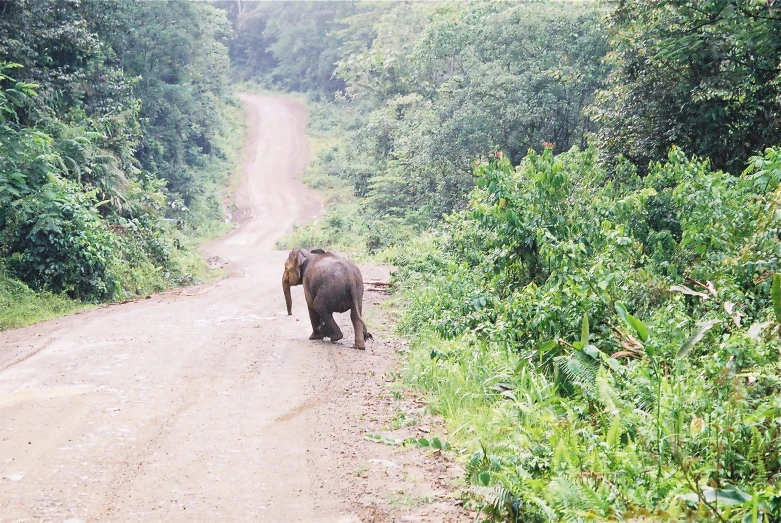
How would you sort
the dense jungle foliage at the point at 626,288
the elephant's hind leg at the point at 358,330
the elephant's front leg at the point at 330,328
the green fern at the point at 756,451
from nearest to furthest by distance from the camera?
the green fern at the point at 756,451 → the dense jungle foliage at the point at 626,288 → the elephant's hind leg at the point at 358,330 → the elephant's front leg at the point at 330,328

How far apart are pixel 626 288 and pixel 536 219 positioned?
1879mm

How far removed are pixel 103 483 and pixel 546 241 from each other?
529 centimetres

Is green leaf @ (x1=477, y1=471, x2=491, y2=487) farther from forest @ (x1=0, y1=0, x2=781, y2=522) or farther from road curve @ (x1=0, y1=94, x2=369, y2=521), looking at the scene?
road curve @ (x1=0, y1=94, x2=369, y2=521)

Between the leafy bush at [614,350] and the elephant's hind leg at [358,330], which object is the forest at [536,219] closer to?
the leafy bush at [614,350]

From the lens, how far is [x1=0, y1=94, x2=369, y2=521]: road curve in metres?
5.18

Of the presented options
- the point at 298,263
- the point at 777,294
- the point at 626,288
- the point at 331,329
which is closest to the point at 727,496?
the point at 777,294

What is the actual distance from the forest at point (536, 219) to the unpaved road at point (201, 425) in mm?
733

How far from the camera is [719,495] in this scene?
3.61 metres

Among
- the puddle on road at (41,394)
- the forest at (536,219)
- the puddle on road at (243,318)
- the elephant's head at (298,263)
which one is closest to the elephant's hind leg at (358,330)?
the forest at (536,219)

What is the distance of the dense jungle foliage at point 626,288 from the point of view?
438cm

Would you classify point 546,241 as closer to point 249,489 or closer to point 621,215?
point 621,215

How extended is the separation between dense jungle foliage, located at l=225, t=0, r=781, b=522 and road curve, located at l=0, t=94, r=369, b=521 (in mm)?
1370

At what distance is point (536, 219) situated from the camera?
9336mm

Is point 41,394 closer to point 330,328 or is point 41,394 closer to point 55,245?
point 330,328
